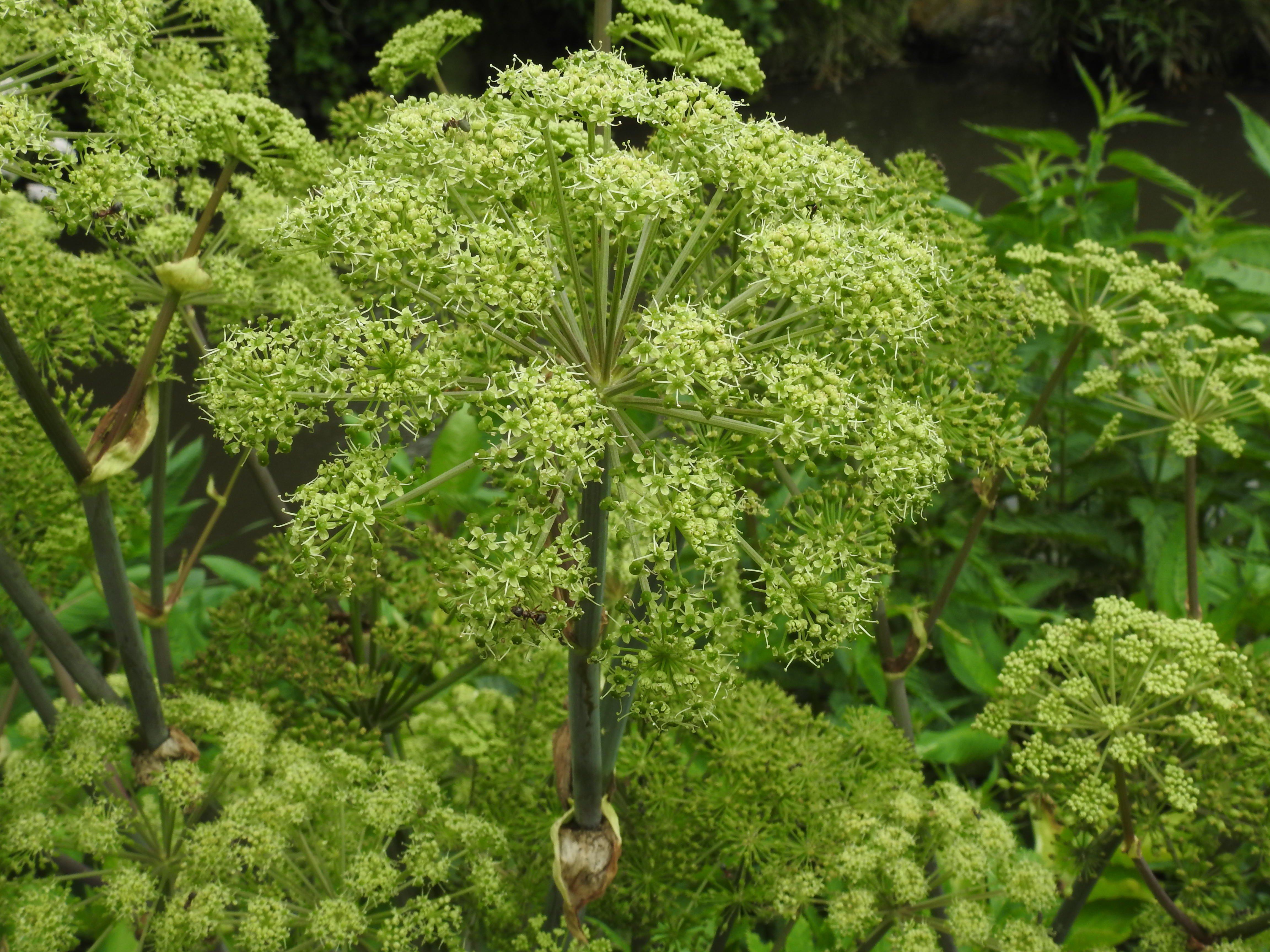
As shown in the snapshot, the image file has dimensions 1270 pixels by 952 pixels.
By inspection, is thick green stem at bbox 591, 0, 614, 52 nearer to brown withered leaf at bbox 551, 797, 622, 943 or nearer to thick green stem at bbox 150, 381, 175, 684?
thick green stem at bbox 150, 381, 175, 684

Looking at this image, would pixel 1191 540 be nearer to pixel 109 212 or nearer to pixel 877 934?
pixel 877 934

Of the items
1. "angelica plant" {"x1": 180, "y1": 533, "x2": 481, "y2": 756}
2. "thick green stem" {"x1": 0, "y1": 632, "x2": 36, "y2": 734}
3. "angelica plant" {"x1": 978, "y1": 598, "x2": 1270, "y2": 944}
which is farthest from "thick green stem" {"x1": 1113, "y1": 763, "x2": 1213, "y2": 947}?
"thick green stem" {"x1": 0, "y1": 632, "x2": 36, "y2": 734}

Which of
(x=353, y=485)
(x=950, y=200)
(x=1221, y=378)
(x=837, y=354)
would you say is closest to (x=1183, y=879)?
(x=1221, y=378)

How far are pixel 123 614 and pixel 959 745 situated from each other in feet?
8.45

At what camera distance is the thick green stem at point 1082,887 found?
2.13 m

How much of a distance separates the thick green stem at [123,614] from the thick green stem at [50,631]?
81 millimetres

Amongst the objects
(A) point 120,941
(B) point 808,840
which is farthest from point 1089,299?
(A) point 120,941

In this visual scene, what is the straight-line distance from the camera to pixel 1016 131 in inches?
173

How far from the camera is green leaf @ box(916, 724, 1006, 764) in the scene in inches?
131

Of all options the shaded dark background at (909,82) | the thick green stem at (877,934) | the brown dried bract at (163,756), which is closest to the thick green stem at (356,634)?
the brown dried bract at (163,756)

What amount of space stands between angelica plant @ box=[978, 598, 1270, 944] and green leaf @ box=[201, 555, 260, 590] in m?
3.28

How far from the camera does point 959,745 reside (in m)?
3.38

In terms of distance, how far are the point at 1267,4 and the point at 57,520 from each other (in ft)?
48.6

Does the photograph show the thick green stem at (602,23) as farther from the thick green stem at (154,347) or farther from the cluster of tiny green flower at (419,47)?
the thick green stem at (154,347)
